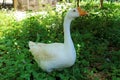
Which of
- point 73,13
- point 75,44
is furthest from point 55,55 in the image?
point 75,44

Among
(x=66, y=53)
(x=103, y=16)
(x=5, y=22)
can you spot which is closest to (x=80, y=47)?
(x=66, y=53)

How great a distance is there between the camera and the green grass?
367 cm

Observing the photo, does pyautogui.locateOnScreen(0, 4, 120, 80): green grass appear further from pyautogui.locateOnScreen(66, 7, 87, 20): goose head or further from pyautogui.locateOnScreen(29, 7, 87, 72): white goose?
pyautogui.locateOnScreen(66, 7, 87, 20): goose head

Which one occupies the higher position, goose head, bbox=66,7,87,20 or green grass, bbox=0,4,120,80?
goose head, bbox=66,7,87,20

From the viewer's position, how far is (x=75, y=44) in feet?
14.9

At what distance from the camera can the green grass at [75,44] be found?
367cm

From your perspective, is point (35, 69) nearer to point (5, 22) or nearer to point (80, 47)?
point (80, 47)

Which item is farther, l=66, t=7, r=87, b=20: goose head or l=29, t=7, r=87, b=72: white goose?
l=66, t=7, r=87, b=20: goose head

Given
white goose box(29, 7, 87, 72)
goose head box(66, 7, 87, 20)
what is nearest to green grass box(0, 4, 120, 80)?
white goose box(29, 7, 87, 72)

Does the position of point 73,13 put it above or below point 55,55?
above

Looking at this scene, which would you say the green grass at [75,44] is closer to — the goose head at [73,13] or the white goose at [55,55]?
the white goose at [55,55]

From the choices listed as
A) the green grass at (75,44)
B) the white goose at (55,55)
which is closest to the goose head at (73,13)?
the white goose at (55,55)

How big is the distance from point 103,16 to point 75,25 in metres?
0.56

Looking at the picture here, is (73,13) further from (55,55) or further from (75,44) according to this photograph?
(75,44)
